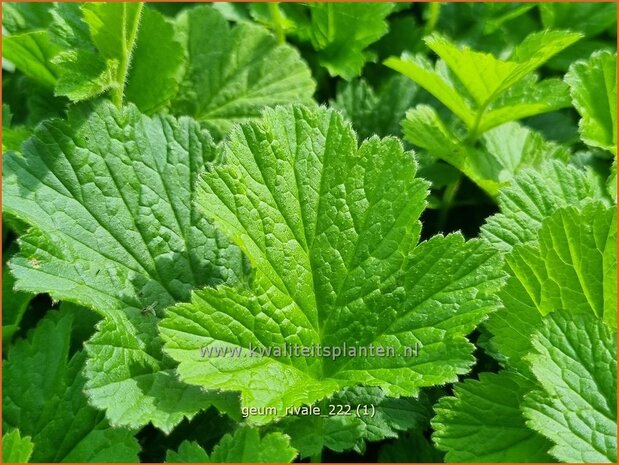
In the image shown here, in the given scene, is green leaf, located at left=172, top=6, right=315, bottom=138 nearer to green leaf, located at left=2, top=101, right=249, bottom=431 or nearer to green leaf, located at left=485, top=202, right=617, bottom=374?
green leaf, located at left=2, top=101, right=249, bottom=431

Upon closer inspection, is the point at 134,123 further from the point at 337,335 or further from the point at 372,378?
the point at 372,378

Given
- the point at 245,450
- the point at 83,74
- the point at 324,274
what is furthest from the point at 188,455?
the point at 83,74

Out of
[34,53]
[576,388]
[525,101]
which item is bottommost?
[576,388]

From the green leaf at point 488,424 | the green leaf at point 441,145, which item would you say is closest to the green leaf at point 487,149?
the green leaf at point 441,145

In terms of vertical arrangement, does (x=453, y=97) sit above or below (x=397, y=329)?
above

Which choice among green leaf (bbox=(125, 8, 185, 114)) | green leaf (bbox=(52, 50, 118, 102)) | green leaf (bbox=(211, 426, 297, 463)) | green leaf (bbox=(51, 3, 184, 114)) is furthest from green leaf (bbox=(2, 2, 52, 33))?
green leaf (bbox=(211, 426, 297, 463))

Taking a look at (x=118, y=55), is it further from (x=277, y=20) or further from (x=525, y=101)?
(x=525, y=101)

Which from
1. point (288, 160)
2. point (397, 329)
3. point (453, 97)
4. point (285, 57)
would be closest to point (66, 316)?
point (288, 160)
